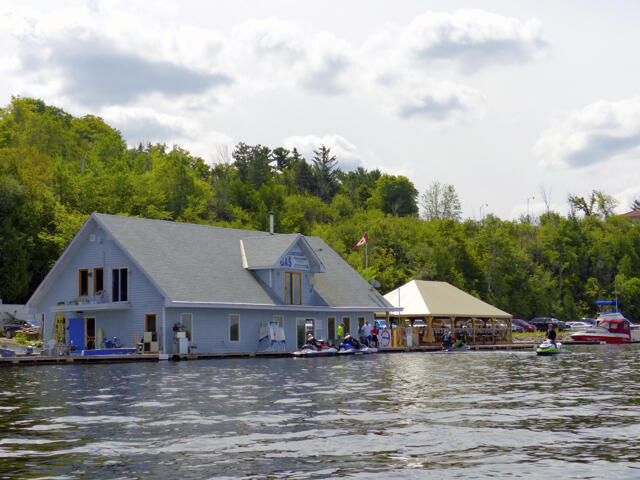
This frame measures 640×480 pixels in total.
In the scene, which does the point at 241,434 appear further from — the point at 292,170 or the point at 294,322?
the point at 292,170

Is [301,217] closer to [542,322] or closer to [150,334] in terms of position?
[542,322]

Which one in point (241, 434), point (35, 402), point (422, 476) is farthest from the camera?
point (35, 402)

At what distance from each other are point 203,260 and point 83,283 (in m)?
7.36

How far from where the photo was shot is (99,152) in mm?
100375

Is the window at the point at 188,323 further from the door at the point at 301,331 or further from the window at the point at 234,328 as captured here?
the door at the point at 301,331

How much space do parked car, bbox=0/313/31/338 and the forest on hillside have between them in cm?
279

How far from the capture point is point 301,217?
345 feet

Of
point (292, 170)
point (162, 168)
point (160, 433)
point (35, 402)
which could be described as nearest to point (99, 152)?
point (162, 168)

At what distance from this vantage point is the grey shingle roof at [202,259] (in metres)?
47.0

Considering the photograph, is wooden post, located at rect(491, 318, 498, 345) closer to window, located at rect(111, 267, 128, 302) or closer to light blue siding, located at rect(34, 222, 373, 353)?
light blue siding, located at rect(34, 222, 373, 353)

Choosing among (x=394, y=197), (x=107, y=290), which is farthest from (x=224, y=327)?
(x=394, y=197)

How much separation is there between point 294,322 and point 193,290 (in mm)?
10454

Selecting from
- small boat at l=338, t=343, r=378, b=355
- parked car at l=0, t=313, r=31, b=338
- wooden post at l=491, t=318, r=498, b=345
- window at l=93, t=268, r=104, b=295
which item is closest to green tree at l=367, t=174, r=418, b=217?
wooden post at l=491, t=318, r=498, b=345

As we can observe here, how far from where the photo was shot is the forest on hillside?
238 feet
